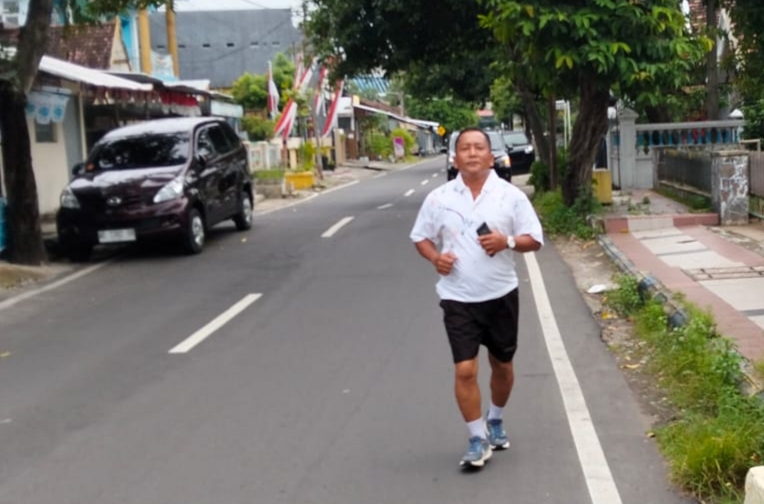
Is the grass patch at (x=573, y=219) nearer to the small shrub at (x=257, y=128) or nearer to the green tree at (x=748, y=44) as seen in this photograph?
the green tree at (x=748, y=44)

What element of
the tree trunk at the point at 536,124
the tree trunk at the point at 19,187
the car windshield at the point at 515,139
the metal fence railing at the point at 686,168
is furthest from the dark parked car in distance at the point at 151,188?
the car windshield at the point at 515,139

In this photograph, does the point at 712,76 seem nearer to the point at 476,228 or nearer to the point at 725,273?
the point at 725,273

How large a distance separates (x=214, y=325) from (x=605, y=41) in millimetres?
7192

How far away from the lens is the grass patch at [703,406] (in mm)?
5242

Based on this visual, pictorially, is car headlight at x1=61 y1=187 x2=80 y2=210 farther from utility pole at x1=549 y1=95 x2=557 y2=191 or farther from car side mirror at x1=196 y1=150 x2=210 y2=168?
utility pole at x1=549 y1=95 x2=557 y2=191

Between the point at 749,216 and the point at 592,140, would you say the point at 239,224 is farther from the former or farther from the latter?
the point at 749,216

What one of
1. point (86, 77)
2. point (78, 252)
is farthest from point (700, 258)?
point (86, 77)

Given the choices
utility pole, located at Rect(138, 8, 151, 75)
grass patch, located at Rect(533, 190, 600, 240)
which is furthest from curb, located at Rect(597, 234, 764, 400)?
utility pole, located at Rect(138, 8, 151, 75)

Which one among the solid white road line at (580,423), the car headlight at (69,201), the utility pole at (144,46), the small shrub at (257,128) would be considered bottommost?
the solid white road line at (580,423)

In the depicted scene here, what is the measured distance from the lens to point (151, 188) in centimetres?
1445

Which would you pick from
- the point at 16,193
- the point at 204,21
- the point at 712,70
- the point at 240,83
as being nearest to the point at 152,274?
the point at 16,193

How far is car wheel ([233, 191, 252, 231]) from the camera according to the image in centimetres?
1784

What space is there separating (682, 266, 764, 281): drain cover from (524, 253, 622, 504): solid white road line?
1.75 meters

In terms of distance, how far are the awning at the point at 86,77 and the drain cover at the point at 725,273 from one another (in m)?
11.4
